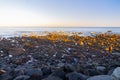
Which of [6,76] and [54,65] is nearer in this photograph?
[6,76]

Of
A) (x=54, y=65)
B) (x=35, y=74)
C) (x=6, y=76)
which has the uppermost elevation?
(x=35, y=74)

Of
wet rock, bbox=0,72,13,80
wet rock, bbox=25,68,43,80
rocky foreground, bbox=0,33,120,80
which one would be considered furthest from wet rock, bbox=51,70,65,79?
wet rock, bbox=0,72,13,80

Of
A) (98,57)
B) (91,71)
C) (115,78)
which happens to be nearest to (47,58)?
(98,57)

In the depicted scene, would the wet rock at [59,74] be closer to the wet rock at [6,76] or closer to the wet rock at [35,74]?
the wet rock at [35,74]

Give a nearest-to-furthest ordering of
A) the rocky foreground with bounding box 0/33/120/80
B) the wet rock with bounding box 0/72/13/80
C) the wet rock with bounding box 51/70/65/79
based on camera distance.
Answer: the wet rock with bounding box 51/70/65/79, the rocky foreground with bounding box 0/33/120/80, the wet rock with bounding box 0/72/13/80

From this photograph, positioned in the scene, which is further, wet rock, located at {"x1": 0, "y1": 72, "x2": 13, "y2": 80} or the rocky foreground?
wet rock, located at {"x1": 0, "y1": 72, "x2": 13, "y2": 80}

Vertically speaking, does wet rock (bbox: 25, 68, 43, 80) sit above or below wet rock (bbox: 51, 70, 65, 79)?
below

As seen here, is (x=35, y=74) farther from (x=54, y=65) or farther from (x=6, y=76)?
(x=54, y=65)

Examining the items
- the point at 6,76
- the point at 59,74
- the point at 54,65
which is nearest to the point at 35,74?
the point at 59,74

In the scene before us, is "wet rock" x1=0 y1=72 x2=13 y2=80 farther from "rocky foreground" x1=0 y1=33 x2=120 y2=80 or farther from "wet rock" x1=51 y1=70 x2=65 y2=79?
"wet rock" x1=51 y1=70 x2=65 y2=79

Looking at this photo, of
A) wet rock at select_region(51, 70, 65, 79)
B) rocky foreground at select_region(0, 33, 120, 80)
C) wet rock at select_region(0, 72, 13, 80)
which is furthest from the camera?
wet rock at select_region(0, 72, 13, 80)

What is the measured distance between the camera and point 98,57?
14.3 meters

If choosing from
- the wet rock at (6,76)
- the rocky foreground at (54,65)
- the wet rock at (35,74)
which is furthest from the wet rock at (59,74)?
the wet rock at (6,76)

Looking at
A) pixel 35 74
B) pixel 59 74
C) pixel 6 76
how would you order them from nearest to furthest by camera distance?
pixel 59 74
pixel 35 74
pixel 6 76
